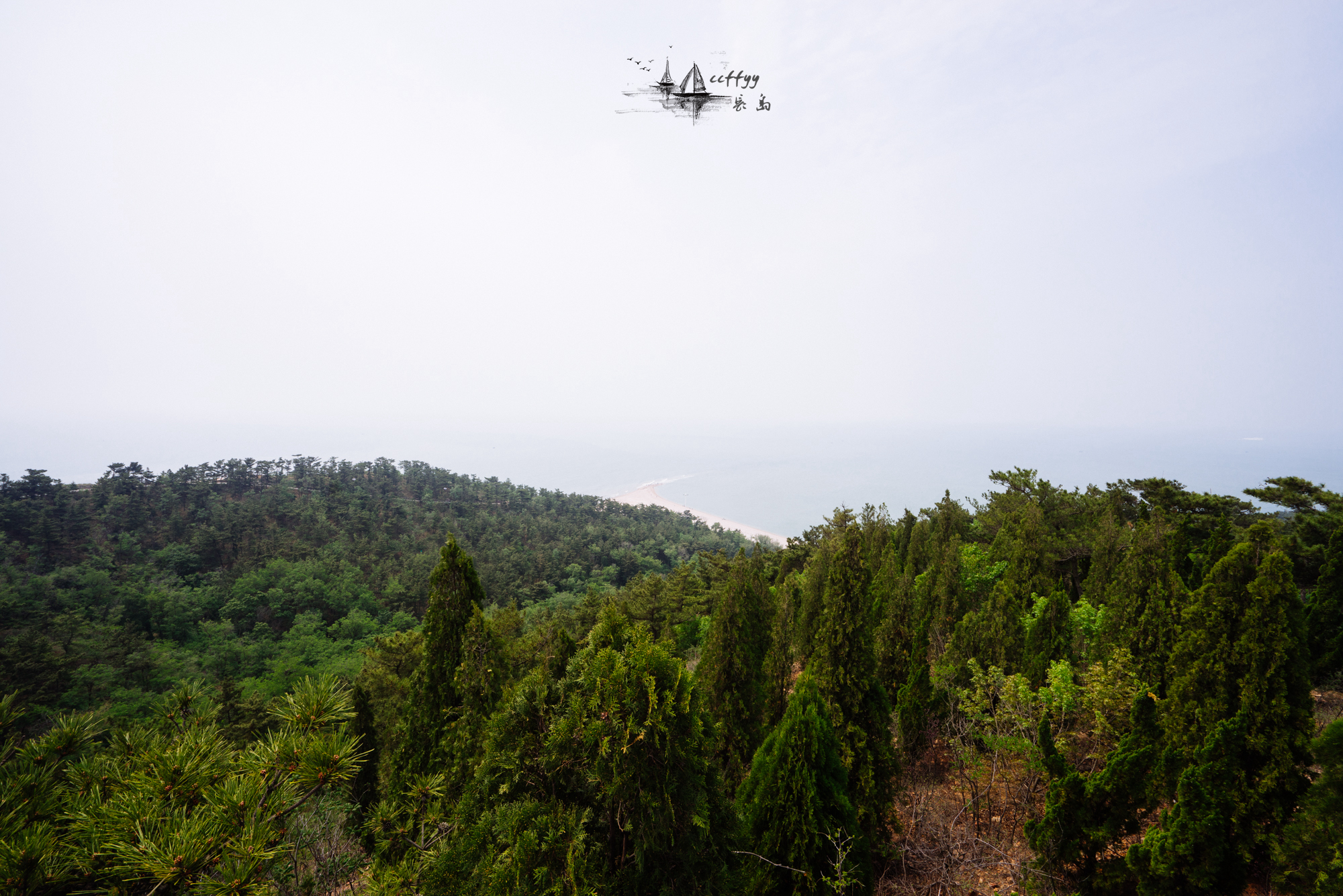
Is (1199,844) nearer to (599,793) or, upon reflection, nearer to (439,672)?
(599,793)

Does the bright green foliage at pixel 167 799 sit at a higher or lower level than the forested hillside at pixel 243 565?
higher

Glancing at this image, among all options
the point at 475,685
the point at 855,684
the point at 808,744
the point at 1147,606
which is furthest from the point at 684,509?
the point at 808,744

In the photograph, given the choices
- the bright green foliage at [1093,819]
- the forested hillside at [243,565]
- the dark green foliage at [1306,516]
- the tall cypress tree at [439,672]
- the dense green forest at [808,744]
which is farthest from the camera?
the forested hillside at [243,565]

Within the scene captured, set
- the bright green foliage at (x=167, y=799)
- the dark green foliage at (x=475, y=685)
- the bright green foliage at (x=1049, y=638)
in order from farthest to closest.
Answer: the bright green foliage at (x=1049, y=638) < the dark green foliage at (x=475, y=685) < the bright green foliage at (x=167, y=799)

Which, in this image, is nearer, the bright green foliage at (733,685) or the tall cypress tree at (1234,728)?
the tall cypress tree at (1234,728)

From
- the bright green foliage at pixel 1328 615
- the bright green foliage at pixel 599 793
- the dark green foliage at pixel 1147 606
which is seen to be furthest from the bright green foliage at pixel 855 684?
the bright green foliage at pixel 1328 615

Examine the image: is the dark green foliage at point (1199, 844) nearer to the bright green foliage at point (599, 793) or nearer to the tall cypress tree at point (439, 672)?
the bright green foliage at point (599, 793)
